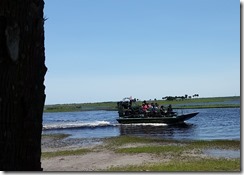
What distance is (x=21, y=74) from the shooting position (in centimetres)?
252

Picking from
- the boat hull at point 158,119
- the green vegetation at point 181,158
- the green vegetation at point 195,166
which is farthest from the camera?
the boat hull at point 158,119

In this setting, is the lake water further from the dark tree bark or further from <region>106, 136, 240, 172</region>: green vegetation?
the dark tree bark

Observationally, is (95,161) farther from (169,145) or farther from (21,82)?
(21,82)

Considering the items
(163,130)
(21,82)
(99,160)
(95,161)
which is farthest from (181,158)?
(163,130)

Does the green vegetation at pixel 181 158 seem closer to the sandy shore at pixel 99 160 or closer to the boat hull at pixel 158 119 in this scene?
the sandy shore at pixel 99 160

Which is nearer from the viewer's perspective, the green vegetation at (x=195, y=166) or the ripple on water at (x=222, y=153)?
the green vegetation at (x=195, y=166)

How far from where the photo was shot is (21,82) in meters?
2.53

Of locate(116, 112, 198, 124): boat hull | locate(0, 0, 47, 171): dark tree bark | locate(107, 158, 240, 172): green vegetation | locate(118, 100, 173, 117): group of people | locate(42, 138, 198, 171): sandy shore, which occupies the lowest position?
locate(42, 138, 198, 171): sandy shore

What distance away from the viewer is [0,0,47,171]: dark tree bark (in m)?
2.40

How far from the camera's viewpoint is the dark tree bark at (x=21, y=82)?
2.40 m

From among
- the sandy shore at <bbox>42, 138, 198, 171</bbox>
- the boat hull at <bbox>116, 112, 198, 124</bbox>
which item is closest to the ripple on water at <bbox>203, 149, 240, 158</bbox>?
the sandy shore at <bbox>42, 138, 198, 171</bbox>

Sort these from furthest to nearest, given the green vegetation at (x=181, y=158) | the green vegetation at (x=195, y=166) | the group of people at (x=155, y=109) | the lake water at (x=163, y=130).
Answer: the group of people at (x=155, y=109) < the lake water at (x=163, y=130) < the green vegetation at (x=181, y=158) < the green vegetation at (x=195, y=166)

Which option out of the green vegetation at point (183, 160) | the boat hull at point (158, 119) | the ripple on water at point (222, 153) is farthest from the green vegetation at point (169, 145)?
the boat hull at point (158, 119)

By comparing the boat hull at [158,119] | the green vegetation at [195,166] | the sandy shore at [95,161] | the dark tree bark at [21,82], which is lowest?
the sandy shore at [95,161]
